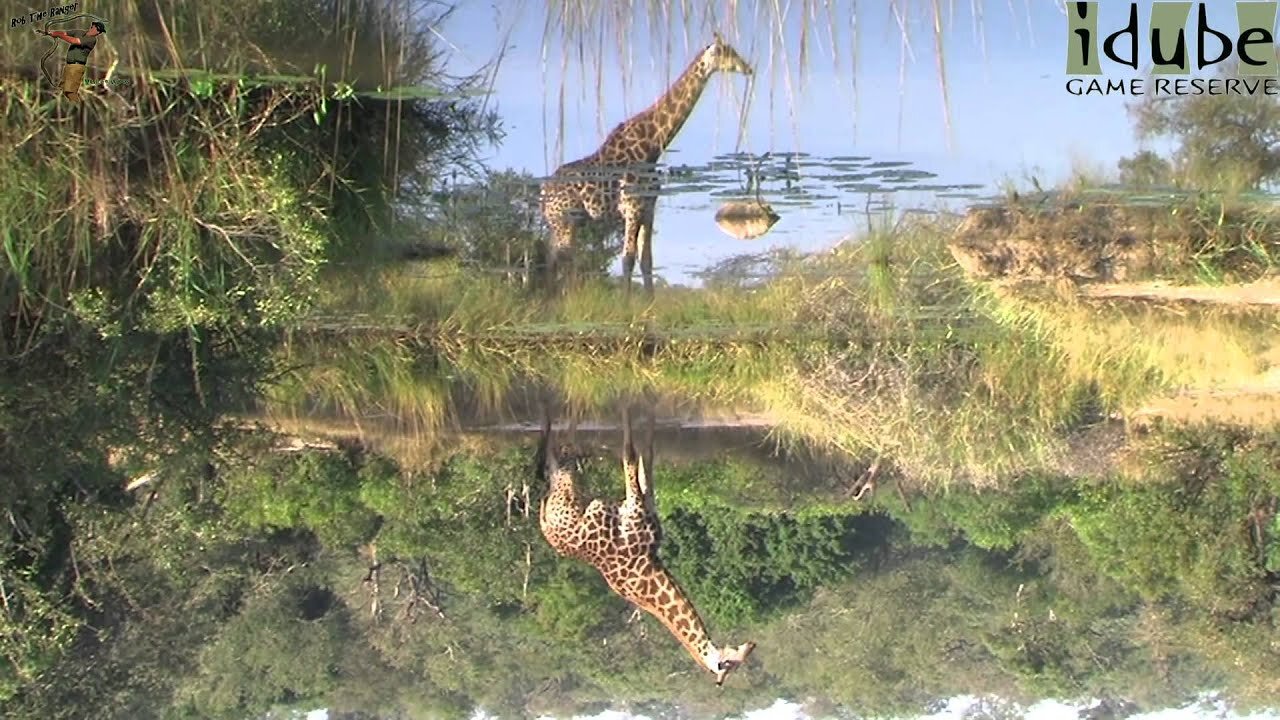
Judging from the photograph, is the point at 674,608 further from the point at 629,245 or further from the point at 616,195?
the point at 616,195

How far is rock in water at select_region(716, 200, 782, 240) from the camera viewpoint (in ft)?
12.1

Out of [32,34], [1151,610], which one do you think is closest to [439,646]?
[1151,610]

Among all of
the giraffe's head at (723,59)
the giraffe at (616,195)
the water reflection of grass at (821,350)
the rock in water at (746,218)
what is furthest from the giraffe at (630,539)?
the giraffe's head at (723,59)

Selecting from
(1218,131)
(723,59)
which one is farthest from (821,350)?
(723,59)

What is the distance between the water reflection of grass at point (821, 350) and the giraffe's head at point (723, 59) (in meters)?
2.39

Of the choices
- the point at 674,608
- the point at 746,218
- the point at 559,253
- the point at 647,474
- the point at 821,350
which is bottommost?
the point at 674,608

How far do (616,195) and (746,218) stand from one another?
2.17ft

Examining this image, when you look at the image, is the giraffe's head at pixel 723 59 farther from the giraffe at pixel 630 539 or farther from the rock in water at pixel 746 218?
the giraffe at pixel 630 539

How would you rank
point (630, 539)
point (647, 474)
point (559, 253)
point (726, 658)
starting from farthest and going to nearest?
point (647, 474) → point (630, 539) → point (726, 658) → point (559, 253)

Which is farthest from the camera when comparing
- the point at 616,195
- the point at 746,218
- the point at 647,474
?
the point at 647,474

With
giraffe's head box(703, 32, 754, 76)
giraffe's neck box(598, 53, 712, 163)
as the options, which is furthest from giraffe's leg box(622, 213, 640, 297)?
giraffe's head box(703, 32, 754, 76)

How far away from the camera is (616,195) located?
14.0 ft

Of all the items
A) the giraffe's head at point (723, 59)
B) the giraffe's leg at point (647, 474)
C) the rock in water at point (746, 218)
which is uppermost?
the giraffe's head at point (723, 59)

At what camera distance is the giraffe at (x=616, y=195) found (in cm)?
386
